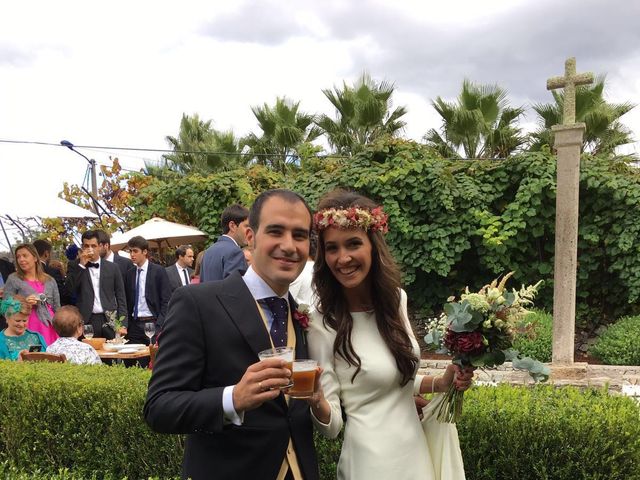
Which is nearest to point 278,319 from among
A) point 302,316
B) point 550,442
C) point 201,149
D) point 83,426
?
point 302,316

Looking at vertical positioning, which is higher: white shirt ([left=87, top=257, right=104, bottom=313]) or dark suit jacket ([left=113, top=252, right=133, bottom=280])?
dark suit jacket ([left=113, top=252, right=133, bottom=280])

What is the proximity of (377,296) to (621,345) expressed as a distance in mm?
8537

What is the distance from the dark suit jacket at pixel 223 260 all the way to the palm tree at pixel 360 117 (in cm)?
1306

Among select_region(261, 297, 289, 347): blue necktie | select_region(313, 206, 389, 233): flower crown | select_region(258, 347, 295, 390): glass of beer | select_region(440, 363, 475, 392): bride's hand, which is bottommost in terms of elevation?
select_region(440, 363, 475, 392): bride's hand

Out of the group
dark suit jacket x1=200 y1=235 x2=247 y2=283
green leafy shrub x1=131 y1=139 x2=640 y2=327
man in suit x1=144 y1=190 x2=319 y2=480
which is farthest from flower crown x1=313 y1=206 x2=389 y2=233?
green leafy shrub x1=131 y1=139 x2=640 y2=327

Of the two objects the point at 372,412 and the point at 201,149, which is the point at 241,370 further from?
the point at 201,149

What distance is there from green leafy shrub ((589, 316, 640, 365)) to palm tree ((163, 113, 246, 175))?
48.6 ft

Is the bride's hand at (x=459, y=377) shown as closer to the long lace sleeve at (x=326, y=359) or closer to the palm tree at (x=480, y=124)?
the long lace sleeve at (x=326, y=359)

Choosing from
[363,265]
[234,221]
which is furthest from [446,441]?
[234,221]

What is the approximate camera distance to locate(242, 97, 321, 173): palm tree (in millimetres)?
20875

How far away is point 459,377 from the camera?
8.21 feet

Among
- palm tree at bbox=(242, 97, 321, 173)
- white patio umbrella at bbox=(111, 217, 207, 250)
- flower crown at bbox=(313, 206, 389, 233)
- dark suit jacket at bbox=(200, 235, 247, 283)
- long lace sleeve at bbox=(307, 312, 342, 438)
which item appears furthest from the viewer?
palm tree at bbox=(242, 97, 321, 173)

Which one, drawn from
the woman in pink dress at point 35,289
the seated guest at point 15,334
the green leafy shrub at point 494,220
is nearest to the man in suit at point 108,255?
the woman in pink dress at point 35,289

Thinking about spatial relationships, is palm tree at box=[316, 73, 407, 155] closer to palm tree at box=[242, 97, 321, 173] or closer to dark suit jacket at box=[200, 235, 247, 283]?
palm tree at box=[242, 97, 321, 173]
